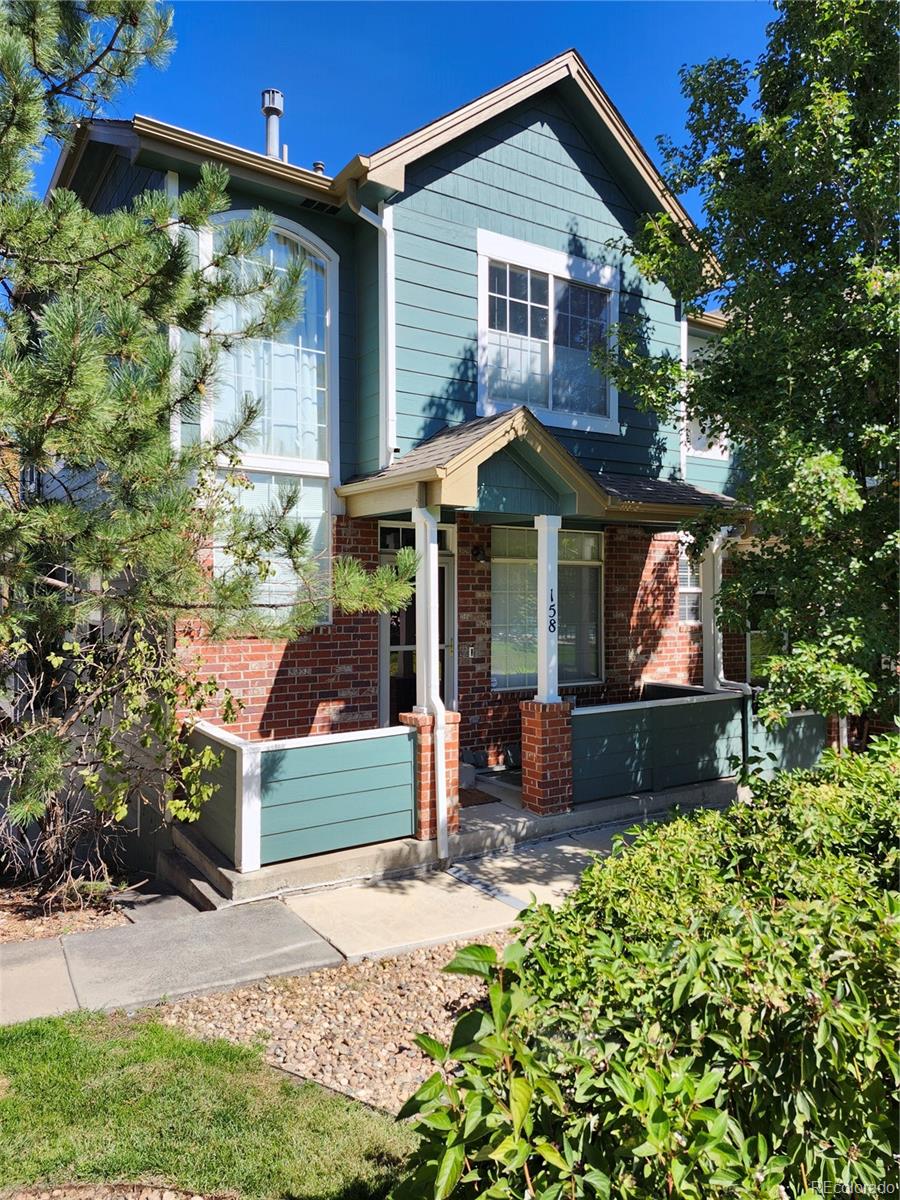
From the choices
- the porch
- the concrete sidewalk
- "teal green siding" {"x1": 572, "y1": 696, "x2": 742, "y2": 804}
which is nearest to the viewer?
the concrete sidewalk

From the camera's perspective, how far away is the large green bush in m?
1.64

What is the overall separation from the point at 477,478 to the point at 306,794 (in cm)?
313

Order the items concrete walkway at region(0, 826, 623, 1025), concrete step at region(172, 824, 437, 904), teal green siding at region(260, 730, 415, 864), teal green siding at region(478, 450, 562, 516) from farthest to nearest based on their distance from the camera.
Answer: teal green siding at region(478, 450, 562, 516) → teal green siding at region(260, 730, 415, 864) → concrete step at region(172, 824, 437, 904) → concrete walkway at region(0, 826, 623, 1025)

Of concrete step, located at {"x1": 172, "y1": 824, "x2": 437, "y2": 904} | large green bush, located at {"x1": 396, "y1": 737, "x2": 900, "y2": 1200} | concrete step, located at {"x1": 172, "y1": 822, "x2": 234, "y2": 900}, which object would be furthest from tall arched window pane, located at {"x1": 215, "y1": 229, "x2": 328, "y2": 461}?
large green bush, located at {"x1": 396, "y1": 737, "x2": 900, "y2": 1200}

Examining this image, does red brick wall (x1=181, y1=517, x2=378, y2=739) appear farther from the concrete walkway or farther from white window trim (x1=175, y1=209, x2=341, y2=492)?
the concrete walkway

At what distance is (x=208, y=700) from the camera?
724cm

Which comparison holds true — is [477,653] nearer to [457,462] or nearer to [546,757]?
[546,757]

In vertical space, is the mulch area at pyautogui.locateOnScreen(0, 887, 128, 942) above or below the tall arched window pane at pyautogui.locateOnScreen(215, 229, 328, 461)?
below

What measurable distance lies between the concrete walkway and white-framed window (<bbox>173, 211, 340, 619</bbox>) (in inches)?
113

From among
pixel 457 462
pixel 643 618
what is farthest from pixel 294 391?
pixel 643 618

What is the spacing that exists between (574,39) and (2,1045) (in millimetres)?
10841

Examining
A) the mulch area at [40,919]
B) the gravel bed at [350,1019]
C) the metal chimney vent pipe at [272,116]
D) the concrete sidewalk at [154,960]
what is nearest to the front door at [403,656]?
the concrete sidewalk at [154,960]

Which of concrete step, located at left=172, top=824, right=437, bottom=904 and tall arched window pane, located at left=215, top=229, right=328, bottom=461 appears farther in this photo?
tall arched window pane, located at left=215, top=229, right=328, bottom=461

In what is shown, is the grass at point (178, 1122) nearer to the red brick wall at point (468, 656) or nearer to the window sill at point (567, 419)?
the red brick wall at point (468, 656)
